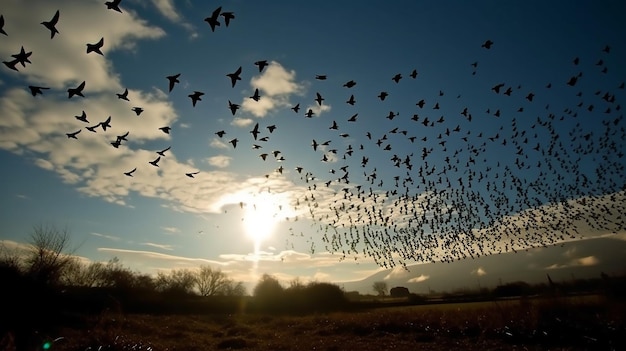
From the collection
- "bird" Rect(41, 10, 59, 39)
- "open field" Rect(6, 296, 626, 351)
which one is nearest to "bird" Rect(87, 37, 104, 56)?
"bird" Rect(41, 10, 59, 39)

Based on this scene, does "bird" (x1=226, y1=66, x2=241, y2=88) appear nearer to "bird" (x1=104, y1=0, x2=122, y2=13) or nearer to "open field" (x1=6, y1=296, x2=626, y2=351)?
"bird" (x1=104, y1=0, x2=122, y2=13)

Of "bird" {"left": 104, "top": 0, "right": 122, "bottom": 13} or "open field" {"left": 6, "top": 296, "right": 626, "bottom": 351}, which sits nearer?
"bird" {"left": 104, "top": 0, "right": 122, "bottom": 13}

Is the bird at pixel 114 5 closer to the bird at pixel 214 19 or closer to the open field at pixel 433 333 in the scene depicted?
the bird at pixel 214 19

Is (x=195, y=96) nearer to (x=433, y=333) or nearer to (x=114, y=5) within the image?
(x=114, y=5)

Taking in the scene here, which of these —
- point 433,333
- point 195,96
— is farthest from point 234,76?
point 433,333

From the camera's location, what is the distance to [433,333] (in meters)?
21.0

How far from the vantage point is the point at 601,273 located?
25297 mm

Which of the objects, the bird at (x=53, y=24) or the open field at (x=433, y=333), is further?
the open field at (x=433, y=333)

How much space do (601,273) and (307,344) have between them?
75.5 feet

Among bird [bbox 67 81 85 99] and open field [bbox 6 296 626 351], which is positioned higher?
bird [bbox 67 81 85 99]

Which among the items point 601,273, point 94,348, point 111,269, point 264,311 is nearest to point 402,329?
point 601,273

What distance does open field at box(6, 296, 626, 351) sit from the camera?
1530 centimetres

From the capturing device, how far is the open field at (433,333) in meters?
15.3

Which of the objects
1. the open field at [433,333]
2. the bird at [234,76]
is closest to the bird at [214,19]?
the bird at [234,76]
